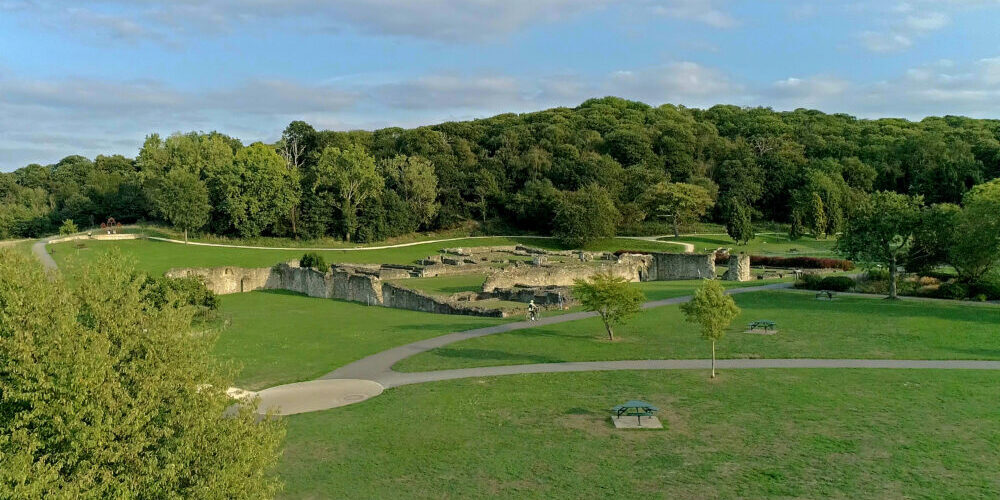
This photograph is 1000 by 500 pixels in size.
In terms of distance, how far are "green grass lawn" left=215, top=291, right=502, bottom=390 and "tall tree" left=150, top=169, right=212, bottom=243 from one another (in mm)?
30923

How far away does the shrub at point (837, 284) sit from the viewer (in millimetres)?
34125

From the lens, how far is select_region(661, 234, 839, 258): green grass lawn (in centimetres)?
5884

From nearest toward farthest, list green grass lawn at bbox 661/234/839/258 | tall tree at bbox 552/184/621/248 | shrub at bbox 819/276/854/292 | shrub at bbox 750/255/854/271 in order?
shrub at bbox 819/276/854/292 < shrub at bbox 750/255/854/271 < green grass lawn at bbox 661/234/839/258 < tall tree at bbox 552/184/621/248

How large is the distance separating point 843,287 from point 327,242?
5018 cm

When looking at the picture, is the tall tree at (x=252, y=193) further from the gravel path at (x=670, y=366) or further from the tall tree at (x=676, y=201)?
the gravel path at (x=670, y=366)

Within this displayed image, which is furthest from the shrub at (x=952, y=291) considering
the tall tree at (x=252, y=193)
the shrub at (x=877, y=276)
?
the tall tree at (x=252, y=193)

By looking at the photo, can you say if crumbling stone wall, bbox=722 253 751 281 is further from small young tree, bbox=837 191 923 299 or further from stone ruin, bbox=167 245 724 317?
small young tree, bbox=837 191 923 299

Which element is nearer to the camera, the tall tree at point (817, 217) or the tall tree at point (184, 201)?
the tall tree at point (184, 201)

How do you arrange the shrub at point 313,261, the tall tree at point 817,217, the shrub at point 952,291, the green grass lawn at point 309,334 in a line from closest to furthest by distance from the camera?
the green grass lawn at point 309,334, the shrub at point 952,291, the shrub at point 313,261, the tall tree at point 817,217

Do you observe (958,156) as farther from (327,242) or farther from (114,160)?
(114,160)

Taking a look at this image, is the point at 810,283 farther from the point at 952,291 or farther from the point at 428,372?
the point at 428,372

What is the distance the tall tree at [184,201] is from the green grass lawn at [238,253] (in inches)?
115

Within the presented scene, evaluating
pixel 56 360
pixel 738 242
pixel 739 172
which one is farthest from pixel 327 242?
pixel 56 360

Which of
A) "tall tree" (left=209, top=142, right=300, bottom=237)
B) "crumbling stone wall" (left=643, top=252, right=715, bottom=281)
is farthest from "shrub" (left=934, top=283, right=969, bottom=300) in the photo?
"tall tree" (left=209, top=142, right=300, bottom=237)
